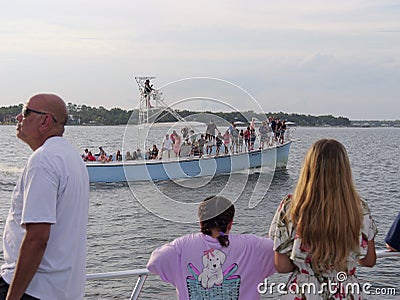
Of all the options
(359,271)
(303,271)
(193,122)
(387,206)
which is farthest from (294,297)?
(387,206)

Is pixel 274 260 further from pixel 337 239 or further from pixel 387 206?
pixel 387 206

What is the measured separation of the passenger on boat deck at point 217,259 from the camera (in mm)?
3326

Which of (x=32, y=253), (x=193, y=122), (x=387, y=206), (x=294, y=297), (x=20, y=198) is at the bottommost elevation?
(x=387, y=206)

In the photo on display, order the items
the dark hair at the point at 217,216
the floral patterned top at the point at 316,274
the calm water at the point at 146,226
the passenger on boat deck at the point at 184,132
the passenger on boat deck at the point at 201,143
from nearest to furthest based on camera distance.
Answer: the floral patterned top at the point at 316,274 → the dark hair at the point at 217,216 → the passenger on boat deck at the point at 184,132 → the passenger on boat deck at the point at 201,143 → the calm water at the point at 146,226

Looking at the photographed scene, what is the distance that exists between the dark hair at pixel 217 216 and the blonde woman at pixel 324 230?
29 cm

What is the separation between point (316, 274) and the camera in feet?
10.2

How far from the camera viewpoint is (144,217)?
24.8 metres

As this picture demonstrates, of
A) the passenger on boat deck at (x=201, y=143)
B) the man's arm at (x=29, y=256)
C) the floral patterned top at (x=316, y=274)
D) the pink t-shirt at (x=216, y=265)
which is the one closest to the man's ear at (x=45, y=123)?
the man's arm at (x=29, y=256)

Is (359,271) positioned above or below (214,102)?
below

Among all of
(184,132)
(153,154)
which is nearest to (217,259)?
(184,132)

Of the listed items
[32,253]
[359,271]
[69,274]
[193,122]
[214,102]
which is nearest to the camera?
[32,253]

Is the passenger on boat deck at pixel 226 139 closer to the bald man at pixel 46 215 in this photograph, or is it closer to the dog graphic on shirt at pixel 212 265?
the dog graphic on shirt at pixel 212 265

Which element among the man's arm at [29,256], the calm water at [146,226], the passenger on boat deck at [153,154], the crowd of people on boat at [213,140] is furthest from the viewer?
the calm water at [146,226]

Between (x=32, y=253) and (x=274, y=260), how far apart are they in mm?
1225
